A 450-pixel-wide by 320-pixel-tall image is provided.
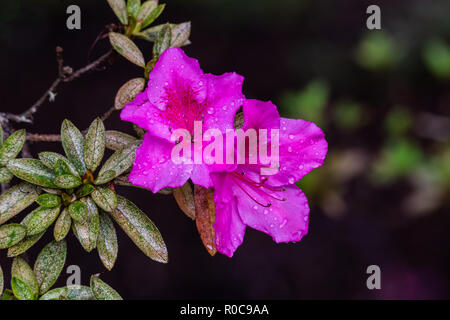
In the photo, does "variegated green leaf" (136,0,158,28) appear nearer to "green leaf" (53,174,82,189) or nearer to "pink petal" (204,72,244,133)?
"pink petal" (204,72,244,133)

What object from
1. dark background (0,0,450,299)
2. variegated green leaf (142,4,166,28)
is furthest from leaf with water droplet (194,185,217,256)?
dark background (0,0,450,299)

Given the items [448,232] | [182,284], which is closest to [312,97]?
[448,232]

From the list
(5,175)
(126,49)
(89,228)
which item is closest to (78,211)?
(89,228)

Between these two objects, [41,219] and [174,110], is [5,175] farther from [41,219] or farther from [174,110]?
[174,110]

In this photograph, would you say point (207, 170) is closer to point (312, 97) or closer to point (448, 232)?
point (312, 97)

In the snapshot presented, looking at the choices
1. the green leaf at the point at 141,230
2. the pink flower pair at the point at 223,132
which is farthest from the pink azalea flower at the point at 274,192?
the green leaf at the point at 141,230

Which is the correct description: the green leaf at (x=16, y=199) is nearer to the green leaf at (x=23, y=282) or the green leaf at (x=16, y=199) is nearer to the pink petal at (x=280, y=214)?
the green leaf at (x=23, y=282)
